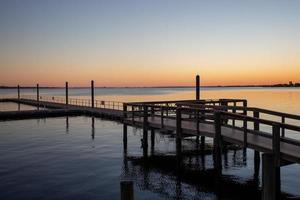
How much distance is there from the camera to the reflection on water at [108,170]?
13.2m

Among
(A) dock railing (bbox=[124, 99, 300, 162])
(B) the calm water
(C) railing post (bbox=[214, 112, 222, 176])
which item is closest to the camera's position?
(A) dock railing (bbox=[124, 99, 300, 162])

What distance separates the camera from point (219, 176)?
561 inches

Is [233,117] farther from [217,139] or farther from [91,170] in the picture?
[91,170]

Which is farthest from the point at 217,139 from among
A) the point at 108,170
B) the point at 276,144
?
the point at 108,170

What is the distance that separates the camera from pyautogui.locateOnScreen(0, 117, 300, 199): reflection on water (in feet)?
43.3

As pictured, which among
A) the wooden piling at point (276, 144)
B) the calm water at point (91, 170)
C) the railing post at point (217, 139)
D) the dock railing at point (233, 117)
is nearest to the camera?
the wooden piling at point (276, 144)

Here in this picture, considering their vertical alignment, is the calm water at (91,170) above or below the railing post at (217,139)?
below

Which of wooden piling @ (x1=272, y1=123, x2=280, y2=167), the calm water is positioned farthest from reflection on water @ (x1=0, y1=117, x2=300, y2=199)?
wooden piling @ (x1=272, y1=123, x2=280, y2=167)

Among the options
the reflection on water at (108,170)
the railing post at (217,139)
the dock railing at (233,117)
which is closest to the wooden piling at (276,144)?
the dock railing at (233,117)

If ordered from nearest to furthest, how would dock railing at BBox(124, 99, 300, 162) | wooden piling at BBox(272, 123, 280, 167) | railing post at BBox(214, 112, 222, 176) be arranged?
wooden piling at BBox(272, 123, 280, 167), dock railing at BBox(124, 99, 300, 162), railing post at BBox(214, 112, 222, 176)

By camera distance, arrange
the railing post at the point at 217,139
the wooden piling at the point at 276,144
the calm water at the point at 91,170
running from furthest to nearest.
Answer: the railing post at the point at 217,139
the calm water at the point at 91,170
the wooden piling at the point at 276,144

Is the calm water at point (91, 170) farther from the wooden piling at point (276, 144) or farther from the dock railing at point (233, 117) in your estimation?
the wooden piling at point (276, 144)

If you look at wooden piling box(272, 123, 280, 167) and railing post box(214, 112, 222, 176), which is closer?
wooden piling box(272, 123, 280, 167)

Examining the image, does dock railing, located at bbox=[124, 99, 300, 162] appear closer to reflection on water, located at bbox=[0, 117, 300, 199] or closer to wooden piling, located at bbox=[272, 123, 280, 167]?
wooden piling, located at bbox=[272, 123, 280, 167]
